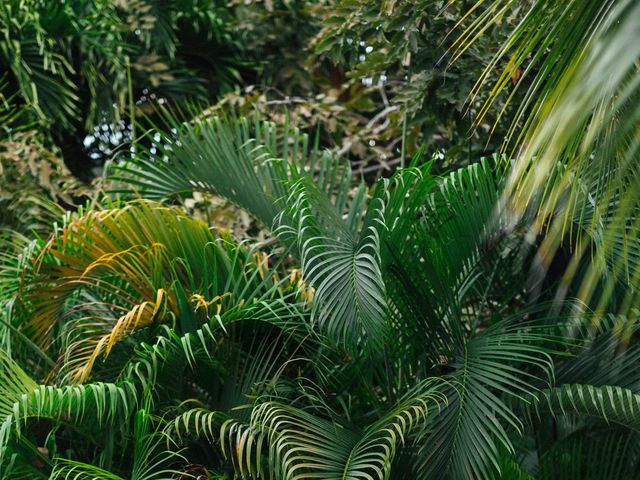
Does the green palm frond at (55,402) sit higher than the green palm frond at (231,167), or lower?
lower

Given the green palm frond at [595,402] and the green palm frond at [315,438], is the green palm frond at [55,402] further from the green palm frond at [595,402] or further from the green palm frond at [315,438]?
the green palm frond at [595,402]

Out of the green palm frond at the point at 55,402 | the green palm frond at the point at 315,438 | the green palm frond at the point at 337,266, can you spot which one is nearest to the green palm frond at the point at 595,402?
the green palm frond at the point at 315,438

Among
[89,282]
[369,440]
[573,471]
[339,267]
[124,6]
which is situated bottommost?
[573,471]

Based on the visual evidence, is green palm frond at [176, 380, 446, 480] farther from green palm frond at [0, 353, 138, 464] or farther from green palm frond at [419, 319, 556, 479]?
green palm frond at [0, 353, 138, 464]

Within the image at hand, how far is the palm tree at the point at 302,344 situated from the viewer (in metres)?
3.44

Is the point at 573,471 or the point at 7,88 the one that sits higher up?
the point at 7,88

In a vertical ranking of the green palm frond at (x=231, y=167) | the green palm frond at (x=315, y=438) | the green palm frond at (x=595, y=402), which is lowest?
the green palm frond at (x=315, y=438)

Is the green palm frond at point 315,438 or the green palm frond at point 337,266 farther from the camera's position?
the green palm frond at point 337,266

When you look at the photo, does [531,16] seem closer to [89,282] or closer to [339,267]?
[339,267]

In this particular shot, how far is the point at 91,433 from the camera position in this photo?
389cm

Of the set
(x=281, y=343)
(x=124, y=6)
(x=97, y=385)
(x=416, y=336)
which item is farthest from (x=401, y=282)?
(x=124, y=6)

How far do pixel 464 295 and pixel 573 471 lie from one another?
0.81 meters

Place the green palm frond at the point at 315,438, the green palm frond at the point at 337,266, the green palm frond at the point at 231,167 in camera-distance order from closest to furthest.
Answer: the green palm frond at the point at 315,438
the green palm frond at the point at 337,266
the green palm frond at the point at 231,167

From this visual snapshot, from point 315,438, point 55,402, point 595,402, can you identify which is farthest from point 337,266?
point 55,402
